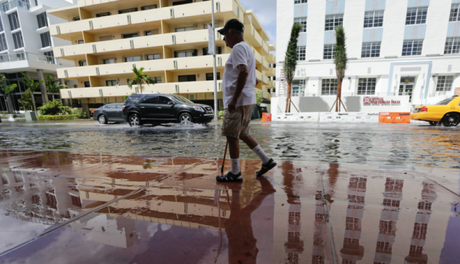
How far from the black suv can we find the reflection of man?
884cm

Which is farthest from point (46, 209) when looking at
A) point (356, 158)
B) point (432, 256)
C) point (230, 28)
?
point (356, 158)

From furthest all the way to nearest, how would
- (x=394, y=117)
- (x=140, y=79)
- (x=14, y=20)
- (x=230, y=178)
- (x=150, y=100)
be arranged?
(x=14, y=20) → (x=140, y=79) → (x=394, y=117) → (x=150, y=100) → (x=230, y=178)

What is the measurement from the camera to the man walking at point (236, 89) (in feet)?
7.78

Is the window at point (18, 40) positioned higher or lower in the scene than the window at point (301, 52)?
higher

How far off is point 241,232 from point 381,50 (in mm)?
25996

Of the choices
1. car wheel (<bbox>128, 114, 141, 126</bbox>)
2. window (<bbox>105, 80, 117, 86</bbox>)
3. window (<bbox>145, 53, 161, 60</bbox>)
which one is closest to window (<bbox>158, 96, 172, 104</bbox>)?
car wheel (<bbox>128, 114, 141, 126</bbox>)

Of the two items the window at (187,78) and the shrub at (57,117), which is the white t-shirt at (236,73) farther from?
the shrub at (57,117)

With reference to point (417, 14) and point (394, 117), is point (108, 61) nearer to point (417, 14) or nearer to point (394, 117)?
point (394, 117)

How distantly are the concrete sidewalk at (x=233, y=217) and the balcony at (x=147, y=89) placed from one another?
66.4 ft

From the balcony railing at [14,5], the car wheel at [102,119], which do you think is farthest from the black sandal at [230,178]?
the balcony railing at [14,5]

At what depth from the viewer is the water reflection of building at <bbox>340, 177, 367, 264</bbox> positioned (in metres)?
1.26

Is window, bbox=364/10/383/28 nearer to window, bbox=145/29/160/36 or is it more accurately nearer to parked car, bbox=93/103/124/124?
window, bbox=145/29/160/36

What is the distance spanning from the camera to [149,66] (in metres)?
24.8

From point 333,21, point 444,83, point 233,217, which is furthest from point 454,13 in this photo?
point 233,217
